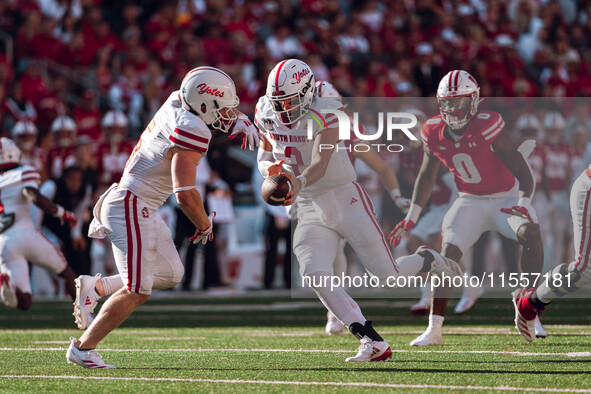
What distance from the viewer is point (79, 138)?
12.6 meters

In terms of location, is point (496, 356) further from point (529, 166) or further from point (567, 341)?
point (529, 166)

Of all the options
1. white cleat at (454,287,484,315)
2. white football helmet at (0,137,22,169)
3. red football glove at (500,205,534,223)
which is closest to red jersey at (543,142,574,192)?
white cleat at (454,287,484,315)

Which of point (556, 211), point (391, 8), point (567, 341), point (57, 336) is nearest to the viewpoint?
point (567, 341)

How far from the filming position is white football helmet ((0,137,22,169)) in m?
9.06

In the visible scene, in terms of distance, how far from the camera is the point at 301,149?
640cm

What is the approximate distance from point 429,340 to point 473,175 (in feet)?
4.19

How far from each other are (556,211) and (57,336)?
5.26 meters

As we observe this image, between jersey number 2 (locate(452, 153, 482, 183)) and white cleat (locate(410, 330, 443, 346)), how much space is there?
1.20m

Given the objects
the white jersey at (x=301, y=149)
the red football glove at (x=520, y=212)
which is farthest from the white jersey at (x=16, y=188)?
the red football glove at (x=520, y=212)

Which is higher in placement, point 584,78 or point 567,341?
point 584,78

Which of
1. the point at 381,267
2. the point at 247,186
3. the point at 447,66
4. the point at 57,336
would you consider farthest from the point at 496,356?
the point at 447,66

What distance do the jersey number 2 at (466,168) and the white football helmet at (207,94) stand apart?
2.07 metres

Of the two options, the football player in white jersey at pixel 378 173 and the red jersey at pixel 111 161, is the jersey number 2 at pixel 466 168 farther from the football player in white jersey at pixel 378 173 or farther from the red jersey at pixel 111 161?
the red jersey at pixel 111 161

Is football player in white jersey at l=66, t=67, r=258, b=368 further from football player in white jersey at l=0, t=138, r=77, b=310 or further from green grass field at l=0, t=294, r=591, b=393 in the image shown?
football player in white jersey at l=0, t=138, r=77, b=310
